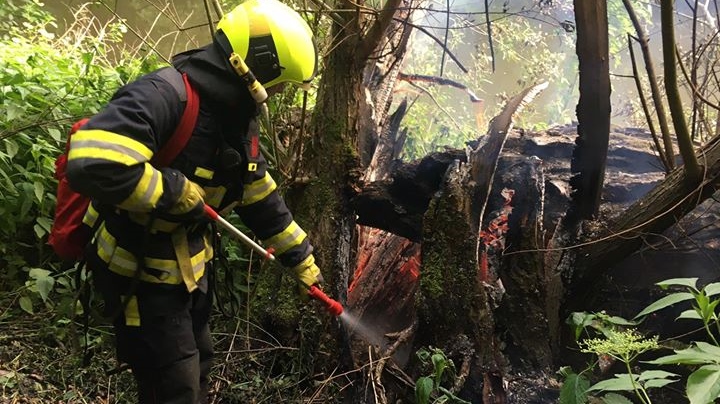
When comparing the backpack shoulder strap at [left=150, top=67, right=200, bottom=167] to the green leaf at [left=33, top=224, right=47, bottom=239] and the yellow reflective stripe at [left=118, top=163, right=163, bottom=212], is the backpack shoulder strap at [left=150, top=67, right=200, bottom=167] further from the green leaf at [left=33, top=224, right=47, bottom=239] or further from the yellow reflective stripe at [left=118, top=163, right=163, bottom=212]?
the green leaf at [left=33, top=224, right=47, bottom=239]

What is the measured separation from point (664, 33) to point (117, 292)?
2.46 m

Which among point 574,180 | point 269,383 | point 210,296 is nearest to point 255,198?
point 210,296

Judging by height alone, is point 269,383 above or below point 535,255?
below

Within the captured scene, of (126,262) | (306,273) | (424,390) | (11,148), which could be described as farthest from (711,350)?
(11,148)

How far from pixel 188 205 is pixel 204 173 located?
6.4 inches

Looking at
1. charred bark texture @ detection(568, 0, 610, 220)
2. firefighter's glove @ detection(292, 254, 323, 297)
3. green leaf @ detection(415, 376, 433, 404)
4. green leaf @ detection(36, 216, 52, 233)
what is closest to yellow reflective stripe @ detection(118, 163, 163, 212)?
firefighter's glove @ detection(292, 254, 323, 297)

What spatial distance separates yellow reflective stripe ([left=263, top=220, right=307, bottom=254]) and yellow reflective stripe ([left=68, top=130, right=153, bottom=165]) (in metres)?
0.89

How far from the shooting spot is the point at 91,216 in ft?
6.61

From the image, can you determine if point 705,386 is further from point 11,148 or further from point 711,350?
point 11,148

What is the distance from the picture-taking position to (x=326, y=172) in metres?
3.18

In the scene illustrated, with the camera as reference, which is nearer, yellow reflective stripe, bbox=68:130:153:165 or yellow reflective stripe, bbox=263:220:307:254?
yellow reflective stripe, bbox=68:130:153:165

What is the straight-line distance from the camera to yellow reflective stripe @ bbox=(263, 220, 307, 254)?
2.42 meters

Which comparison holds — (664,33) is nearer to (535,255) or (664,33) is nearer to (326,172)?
(535,255)

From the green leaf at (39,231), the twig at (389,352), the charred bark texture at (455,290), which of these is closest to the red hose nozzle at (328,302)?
the twig at (389,352)
